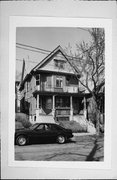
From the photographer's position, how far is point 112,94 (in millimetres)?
2037

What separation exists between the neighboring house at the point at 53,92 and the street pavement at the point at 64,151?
238 mm

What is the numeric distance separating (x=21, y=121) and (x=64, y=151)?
48cm

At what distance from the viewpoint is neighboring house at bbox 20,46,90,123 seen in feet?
6.63

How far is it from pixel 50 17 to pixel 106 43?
0.57 metres

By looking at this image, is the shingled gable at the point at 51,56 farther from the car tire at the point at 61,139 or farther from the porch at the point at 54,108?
the car tire at the point at 61,139

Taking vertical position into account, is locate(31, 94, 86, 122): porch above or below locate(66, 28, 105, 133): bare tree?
below

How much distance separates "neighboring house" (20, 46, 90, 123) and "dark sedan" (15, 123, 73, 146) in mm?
65

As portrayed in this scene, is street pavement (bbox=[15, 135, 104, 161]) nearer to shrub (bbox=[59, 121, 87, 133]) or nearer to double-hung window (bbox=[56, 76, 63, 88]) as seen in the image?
shrub (bbox=[59, 121, 87, 133])

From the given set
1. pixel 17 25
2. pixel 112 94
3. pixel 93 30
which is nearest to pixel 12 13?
pixel 17 25

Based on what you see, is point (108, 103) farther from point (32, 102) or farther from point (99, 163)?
point (32, 102)

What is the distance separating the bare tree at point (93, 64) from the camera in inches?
80.7

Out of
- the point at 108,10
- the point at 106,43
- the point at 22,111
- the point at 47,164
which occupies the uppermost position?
the point at 108,10

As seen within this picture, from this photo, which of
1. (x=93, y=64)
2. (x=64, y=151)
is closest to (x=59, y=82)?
(x=93, y=64)

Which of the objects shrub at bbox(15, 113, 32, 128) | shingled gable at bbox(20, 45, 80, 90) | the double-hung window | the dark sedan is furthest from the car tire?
shingled gable at bbox(20, 45, 80, 90)
